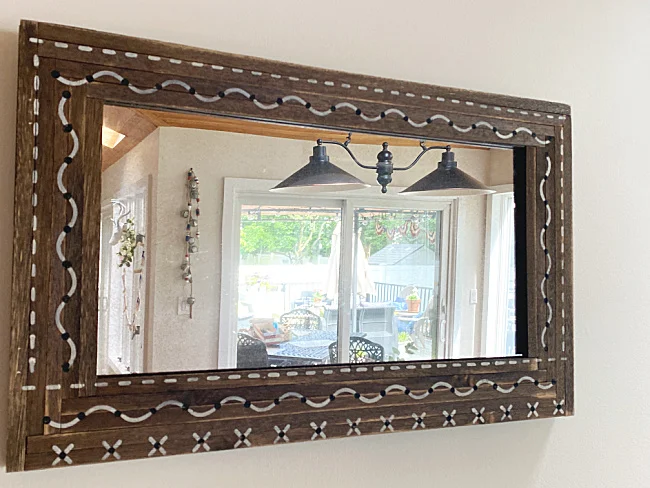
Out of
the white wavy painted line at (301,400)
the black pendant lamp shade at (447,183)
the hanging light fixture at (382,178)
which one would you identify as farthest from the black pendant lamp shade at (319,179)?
the white wavy painted line at (301,400)

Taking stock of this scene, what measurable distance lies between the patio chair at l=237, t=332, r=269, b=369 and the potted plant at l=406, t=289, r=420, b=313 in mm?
275

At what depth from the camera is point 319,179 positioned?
3.39 ft

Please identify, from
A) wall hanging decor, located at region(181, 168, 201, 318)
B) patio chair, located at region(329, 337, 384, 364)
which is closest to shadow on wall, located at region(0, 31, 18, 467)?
wall hanging decor, located at region(181, 168, 201, 318)

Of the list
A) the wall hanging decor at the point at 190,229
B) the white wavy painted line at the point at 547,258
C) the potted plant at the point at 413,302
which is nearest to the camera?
the wall hanging decor at the point at 190,229

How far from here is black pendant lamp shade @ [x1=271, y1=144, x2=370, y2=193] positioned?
1018 mm

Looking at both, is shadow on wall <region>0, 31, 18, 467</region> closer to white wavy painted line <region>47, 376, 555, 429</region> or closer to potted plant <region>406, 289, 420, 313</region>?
white wavy painted line <region>47, 376, 555, 429</region>

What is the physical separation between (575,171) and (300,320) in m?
0.71

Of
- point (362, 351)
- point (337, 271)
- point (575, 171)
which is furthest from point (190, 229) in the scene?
point (575, 171)

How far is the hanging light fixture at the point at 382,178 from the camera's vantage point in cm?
103

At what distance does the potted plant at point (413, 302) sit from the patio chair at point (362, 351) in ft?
0.29

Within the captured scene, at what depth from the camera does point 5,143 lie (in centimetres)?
89

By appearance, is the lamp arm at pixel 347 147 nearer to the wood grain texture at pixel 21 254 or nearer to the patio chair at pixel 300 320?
the patio chair at pixel 300 320

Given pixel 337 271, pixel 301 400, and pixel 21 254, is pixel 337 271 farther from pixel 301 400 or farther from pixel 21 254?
pixel 21 254

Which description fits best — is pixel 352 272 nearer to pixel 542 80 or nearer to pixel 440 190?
pixel 440 190
